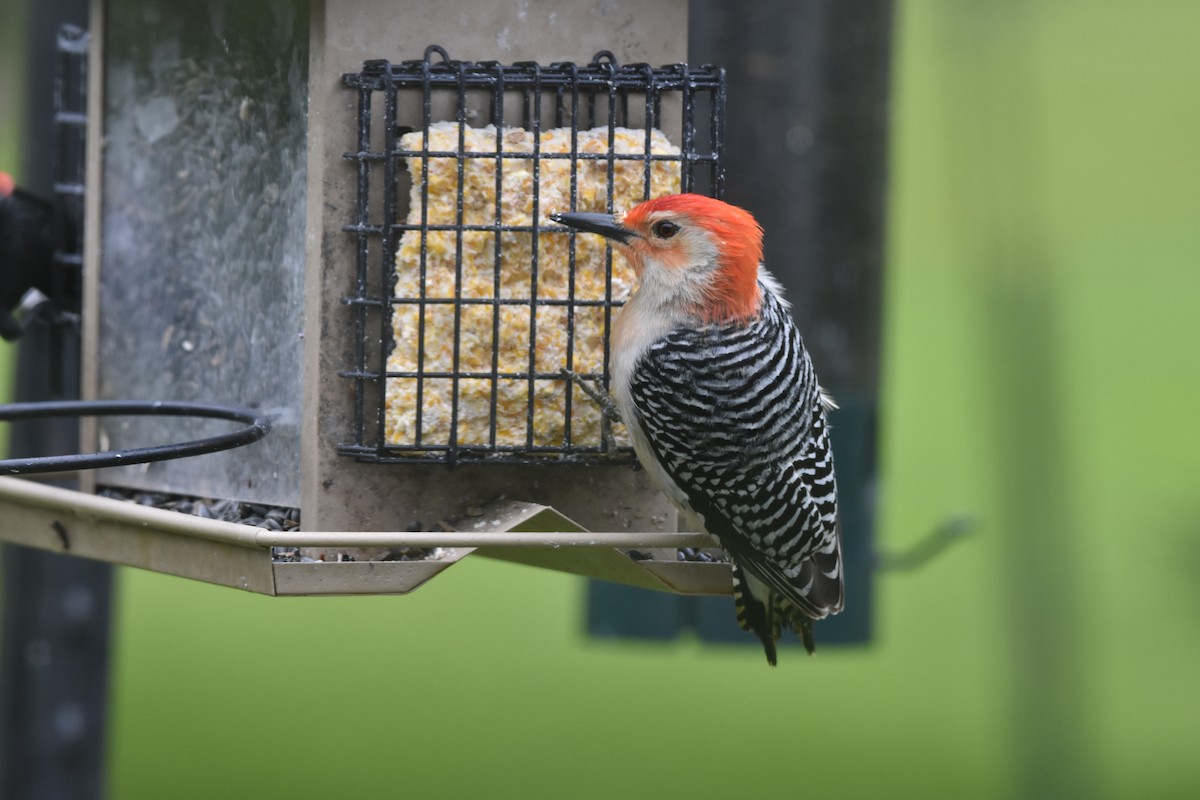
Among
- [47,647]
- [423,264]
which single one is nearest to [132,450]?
[423,264]

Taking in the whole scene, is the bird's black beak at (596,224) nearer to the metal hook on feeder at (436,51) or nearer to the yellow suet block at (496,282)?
the yellow suet block at (496,282)

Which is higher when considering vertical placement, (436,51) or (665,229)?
(436,51)

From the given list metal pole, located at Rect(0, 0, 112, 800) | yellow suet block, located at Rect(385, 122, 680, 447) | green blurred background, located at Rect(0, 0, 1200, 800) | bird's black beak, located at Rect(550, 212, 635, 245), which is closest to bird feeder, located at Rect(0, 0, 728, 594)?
yellow suet block, located at Rect(385, 122, 680, 447)

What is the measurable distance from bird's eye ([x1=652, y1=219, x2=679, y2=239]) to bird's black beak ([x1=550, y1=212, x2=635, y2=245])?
0.06 meters

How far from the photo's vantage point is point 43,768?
3.94 metres

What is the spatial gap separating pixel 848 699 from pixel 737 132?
4986 mm

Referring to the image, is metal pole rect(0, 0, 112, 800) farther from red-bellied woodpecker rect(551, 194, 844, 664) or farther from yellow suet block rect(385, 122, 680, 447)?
red-bellied woodpecker rect(551, 194, 844, 664)

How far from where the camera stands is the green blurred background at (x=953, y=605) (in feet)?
21.3

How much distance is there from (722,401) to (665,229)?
17.9 inches

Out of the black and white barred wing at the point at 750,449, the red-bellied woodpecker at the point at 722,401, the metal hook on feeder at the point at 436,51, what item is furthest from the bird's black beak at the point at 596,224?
the metal hook on feeder at the point at 436,51

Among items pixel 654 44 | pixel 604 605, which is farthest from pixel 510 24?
pixel 604 605

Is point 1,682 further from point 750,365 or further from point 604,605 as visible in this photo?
point 750,365

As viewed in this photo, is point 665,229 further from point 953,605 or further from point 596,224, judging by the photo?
point 953,605

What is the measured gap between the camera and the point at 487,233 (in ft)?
11.1
